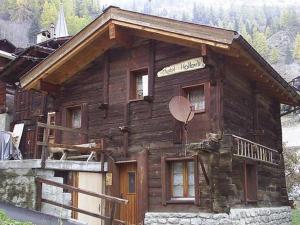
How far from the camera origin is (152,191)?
1264 cm

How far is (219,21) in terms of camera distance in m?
142

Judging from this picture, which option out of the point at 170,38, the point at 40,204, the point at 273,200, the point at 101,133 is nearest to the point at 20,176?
the point at 40,204

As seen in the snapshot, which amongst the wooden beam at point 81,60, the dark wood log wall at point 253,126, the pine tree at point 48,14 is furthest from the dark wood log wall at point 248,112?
the pine tree at point 48,14

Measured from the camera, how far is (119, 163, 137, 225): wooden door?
13.1 m

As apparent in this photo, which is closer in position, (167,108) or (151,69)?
(167,108)

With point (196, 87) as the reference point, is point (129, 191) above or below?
below

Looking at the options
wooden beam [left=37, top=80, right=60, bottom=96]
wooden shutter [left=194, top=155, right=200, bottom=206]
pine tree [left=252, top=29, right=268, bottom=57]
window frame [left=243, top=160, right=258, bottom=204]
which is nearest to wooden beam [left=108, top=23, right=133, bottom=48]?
wooden beam [left=37, top=80, right=60, bottom=96]

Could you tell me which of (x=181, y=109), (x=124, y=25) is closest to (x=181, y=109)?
(x=181, y=109)

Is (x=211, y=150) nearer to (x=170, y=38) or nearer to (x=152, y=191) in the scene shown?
(x=152, y=191)

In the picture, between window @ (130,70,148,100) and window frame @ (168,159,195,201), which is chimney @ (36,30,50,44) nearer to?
window @ (130,70,148,100)

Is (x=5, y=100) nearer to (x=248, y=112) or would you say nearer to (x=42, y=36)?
(x=42, y=36)

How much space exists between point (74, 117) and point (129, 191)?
12.1 feet

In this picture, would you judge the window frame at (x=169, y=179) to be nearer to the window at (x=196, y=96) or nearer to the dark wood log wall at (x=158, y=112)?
the dark wood log wall at (x=158, y=112)

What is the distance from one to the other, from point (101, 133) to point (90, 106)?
110 cm
